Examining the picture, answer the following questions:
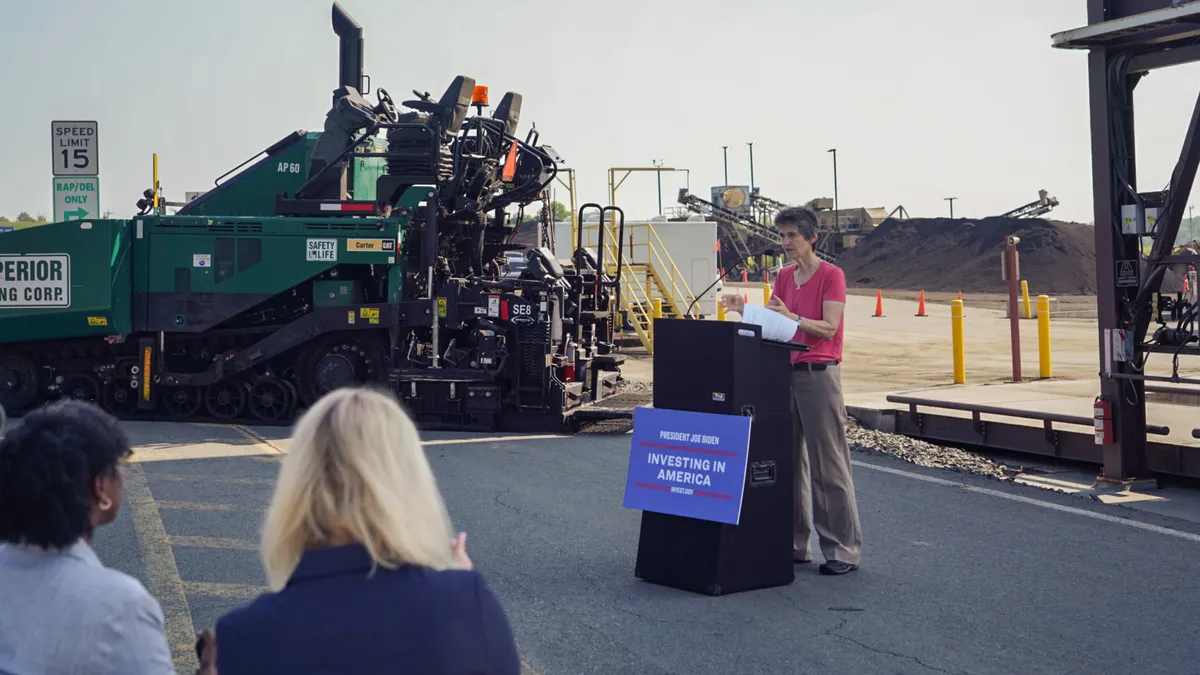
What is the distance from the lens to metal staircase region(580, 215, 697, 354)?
23.3m

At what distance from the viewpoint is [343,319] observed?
13.4 metres

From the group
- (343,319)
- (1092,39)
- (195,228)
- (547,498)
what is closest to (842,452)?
(547,498)

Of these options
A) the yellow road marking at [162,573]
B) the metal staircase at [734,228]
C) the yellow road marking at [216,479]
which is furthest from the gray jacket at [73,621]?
the metal staircase at [734,228]

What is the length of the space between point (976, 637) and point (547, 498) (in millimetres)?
4026

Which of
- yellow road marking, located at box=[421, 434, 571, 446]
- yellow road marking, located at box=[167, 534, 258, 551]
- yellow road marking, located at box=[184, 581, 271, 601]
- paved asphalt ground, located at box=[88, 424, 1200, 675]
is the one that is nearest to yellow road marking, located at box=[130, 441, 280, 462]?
paved asphalt ground, located at box=[88, 424, 1200, 675]

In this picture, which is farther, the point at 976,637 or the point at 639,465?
the point at 639,465

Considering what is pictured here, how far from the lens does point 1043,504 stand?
8.89 m

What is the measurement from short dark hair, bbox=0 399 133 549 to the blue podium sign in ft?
13.5

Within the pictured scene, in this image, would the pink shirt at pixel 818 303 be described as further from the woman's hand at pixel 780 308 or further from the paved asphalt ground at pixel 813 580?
the paved asphalt ground at pixel 813 580

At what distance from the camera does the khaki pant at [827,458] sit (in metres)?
6.80

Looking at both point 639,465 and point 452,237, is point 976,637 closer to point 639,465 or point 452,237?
point 639,465

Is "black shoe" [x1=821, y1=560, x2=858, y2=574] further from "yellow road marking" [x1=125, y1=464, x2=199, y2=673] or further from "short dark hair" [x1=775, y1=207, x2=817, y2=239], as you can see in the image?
"yellow road marking" [x1=125, y1=464, x2=199, y2=673]

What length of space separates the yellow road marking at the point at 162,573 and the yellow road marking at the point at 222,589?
0.20 ft

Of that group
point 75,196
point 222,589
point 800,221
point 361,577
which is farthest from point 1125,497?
point 75,196
